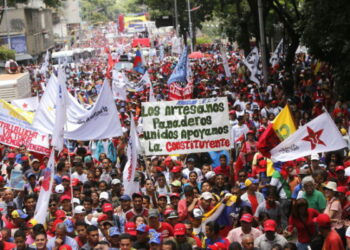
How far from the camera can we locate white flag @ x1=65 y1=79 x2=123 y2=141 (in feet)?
47.3

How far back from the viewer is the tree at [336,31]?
62.3ft

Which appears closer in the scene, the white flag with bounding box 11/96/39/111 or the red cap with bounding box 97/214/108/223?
the red cap with bounding box 97/214/108/223

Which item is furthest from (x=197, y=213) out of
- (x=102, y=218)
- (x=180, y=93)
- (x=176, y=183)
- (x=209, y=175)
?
(x=180, y=93)

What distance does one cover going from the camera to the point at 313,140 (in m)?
11.4

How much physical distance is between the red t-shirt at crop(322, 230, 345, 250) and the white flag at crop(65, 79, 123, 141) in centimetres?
660

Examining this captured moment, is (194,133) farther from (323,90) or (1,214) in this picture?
(323,90)

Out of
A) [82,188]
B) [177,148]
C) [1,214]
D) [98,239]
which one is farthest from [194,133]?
[98,239]

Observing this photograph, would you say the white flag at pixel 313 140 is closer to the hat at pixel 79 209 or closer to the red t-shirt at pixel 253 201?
the red t-shirt at pixel 253 201

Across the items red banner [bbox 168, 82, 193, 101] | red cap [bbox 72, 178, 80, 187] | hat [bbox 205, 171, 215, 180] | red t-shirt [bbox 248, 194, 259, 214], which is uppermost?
red t-shirt [bbox 248, 194, 259, 214]

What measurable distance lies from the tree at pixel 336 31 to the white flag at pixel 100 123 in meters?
5.87

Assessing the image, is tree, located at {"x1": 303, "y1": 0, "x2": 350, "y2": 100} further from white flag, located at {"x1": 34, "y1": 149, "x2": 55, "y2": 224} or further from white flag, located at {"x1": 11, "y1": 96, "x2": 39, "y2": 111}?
white flag, located at {"x1": 34, "y1": 149, "x2": 55, "y2": 224}

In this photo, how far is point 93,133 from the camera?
47.7ft

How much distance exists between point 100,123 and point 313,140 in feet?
14.4

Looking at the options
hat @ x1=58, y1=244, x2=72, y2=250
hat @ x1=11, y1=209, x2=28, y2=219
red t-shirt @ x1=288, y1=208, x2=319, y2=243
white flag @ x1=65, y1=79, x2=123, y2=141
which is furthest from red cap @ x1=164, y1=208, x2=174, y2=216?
white flag @ x1=65, y1=79, x2=123, y2=141
